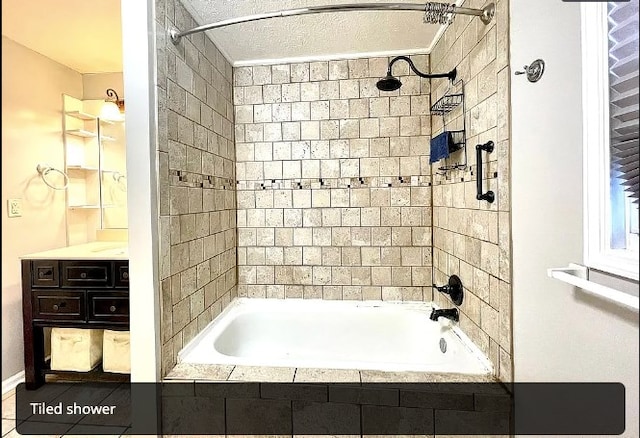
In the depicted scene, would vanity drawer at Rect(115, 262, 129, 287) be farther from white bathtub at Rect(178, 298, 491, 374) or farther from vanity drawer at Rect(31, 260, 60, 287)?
white bathtub at Rect(178, 298, 491, 374)

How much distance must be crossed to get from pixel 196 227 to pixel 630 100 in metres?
1.93

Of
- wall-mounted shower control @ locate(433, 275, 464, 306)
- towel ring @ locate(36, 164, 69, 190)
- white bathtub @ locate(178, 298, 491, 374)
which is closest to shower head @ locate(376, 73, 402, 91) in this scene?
wall-mounted shower control @ locate(433, 275, 464, 306)

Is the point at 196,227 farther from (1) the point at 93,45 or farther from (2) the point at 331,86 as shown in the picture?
(1) the point at 93,45

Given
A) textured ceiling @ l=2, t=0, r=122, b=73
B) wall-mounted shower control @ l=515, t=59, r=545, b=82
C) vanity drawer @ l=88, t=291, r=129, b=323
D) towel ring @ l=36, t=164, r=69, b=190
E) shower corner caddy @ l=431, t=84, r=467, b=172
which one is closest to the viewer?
wall-mounted shower control @ l=515, t=59, r=545, b=82

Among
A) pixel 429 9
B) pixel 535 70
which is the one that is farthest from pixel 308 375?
pixel 429 9

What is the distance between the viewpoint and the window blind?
2.94ft

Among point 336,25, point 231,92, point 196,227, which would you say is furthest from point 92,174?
point 336,25

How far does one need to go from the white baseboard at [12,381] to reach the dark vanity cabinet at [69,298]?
12cm

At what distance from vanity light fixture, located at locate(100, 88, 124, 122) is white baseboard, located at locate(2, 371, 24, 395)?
2.10m

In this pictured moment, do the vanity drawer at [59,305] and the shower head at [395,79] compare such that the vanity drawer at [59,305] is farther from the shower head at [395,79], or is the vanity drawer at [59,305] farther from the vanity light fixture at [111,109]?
the shower head at [395,79]

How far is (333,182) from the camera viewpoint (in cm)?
271

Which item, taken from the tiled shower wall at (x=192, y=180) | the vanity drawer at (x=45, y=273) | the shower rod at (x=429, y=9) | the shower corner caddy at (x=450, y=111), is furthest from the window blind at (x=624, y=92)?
the vanity drawer at (x=45, y=273)

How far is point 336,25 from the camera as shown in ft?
7.37

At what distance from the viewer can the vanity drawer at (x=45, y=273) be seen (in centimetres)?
244
